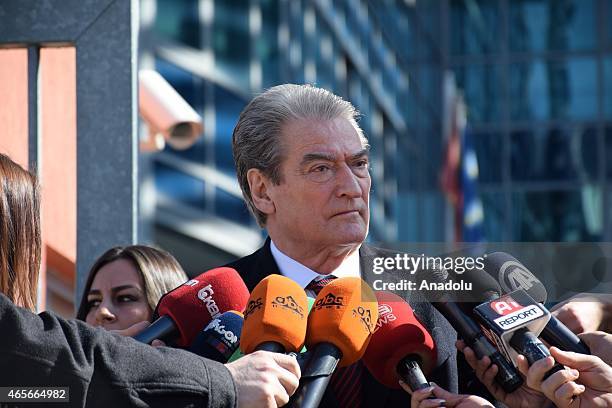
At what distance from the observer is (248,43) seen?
1792cm

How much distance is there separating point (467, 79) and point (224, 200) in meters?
13.4

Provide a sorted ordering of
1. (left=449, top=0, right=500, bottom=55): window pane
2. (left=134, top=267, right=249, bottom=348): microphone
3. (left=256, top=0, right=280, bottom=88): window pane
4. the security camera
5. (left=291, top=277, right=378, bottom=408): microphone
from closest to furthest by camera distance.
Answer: (left=291, top=277, right=378, bottom=408): microphone
(left=134, top=267, right=249, bottom=348): microphone
the security camera
(left=256, top=0, right=280, bottom=88): window pane
(left=449, top=0, right=500, bottom=55): window pane

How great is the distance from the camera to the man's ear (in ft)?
11.8

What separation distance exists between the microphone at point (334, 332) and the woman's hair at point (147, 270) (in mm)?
1649

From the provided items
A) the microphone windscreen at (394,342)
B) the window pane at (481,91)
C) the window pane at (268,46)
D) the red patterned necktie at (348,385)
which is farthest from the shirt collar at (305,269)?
the window pane at (481,91)

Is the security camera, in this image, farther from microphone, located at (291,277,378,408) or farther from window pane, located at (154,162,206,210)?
window pane, located at (154,162,206,210)

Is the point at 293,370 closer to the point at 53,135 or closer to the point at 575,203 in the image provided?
the point at 53,135

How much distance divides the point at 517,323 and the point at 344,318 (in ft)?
1.17

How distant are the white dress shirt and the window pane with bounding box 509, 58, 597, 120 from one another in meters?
26.2

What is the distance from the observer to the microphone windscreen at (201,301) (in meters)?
3.00

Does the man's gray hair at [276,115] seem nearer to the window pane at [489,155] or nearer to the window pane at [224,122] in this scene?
the window pane at [224,122]

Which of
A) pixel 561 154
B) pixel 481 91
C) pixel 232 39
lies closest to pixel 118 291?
pixel 232 39

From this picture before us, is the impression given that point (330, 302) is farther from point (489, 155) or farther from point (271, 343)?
point (489, 155)

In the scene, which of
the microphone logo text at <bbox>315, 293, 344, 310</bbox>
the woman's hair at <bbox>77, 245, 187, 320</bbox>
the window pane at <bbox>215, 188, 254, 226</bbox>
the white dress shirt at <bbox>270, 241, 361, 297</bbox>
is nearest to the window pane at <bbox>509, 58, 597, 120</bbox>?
the window pane at <bbox>215, 188, 254, 226</bbox>
